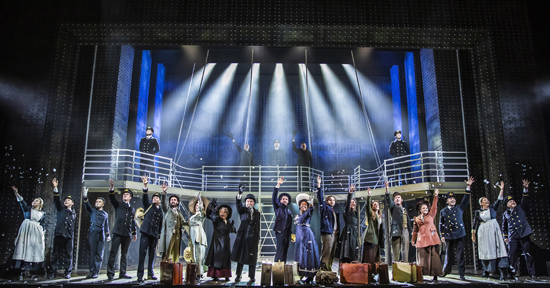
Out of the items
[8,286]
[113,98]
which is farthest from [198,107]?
[8,286]

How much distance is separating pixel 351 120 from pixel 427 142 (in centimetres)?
406

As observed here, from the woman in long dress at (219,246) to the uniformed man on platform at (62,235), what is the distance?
252 centimetres

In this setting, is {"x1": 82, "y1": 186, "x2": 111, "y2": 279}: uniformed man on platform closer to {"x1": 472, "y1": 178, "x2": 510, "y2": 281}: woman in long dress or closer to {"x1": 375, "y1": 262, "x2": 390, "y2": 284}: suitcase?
{"x1": 375, "y1": 262, "x2": 390, "y2": 284}: suitcase

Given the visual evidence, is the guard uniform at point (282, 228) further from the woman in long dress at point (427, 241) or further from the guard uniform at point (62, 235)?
the guard uniform at point (62, 235)

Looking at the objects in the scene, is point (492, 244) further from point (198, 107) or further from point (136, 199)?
point (198, 107)

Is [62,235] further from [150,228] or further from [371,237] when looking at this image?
[371,237]

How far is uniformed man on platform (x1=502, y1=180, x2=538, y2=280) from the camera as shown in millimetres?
6352

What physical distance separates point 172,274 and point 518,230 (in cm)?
568

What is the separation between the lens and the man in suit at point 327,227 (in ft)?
21.1

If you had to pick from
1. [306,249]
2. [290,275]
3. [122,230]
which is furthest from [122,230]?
[306,249]

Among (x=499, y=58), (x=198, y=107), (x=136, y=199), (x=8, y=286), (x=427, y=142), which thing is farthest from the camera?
(x=198, y=107)

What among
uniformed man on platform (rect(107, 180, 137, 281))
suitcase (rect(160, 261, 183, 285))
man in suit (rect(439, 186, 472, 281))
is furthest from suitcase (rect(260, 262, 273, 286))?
man in suit (rect(439, 186, 472, 281))

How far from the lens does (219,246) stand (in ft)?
21.0

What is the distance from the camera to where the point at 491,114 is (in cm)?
686
